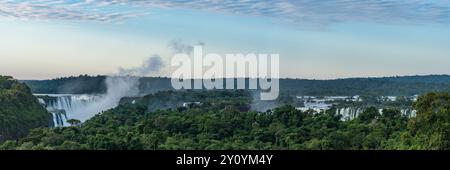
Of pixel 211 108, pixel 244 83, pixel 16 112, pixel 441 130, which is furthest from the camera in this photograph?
pixel 211 108

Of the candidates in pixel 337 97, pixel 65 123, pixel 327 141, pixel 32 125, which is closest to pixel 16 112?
pixel 32 125

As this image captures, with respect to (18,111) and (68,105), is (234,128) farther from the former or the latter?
(68,105)

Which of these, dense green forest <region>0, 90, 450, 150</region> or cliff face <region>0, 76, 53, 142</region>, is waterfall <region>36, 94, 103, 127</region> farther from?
dense green forest <region>0, 90, 450, 150</region>

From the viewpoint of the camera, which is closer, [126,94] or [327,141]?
[327,141]

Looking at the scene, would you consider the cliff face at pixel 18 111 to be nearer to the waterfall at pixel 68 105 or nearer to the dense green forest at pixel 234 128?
the waterfall at pixel 68 105
